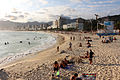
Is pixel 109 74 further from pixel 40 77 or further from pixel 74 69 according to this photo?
pixel 40 77

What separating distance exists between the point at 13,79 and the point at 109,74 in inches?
232

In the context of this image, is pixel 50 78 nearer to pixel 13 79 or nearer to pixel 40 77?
pixel 40 77

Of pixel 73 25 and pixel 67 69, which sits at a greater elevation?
pixel 73 25

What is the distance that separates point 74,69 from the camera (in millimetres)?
7172

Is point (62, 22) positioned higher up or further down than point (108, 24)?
higher up

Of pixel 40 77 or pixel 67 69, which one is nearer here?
pixel 40 77

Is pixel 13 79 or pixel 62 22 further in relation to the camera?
pixel 62 22

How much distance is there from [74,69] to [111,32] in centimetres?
1959

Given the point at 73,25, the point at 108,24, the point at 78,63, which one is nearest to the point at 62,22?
the point at 73,25

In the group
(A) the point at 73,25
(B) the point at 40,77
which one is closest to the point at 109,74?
(B) the point at 40,77

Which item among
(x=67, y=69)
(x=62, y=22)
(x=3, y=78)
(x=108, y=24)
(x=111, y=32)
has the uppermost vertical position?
(x=62, y=22)

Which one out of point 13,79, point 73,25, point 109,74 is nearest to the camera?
point 109,74

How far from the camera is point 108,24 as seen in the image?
2322 cm

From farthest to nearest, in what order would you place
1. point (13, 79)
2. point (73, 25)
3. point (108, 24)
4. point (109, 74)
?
1. point (73, 25)
2. point (108, 24)
3. point (13, 79)
4. point (109, 74)
